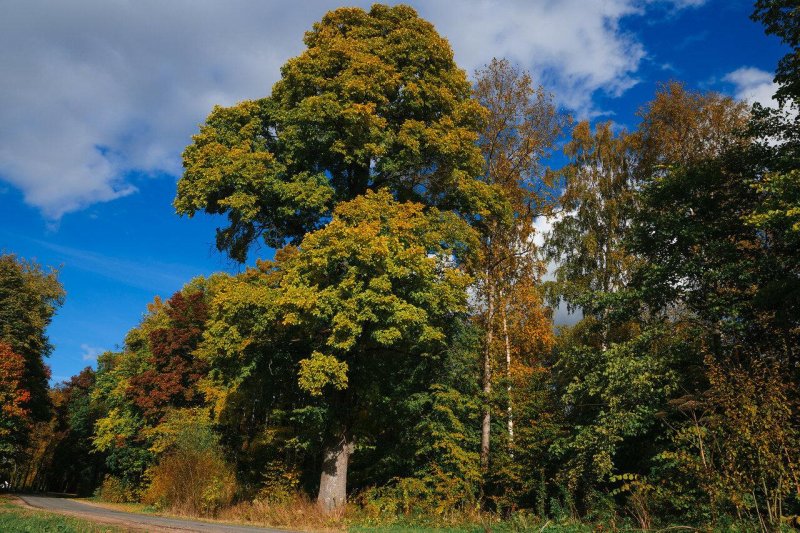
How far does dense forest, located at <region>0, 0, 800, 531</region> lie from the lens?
1231 centimetres

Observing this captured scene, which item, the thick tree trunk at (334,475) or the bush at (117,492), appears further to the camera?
the bush at (117,492)

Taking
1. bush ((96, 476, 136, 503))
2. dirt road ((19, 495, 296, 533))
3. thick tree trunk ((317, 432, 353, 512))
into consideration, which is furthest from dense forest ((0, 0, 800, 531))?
bush ((96, 476, 136, 503))

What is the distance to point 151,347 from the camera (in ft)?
108

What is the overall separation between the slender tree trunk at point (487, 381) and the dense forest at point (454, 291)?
4.5 inches

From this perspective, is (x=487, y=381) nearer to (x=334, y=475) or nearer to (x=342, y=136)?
(x=334, y=475)

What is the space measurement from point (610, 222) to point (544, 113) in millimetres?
6411

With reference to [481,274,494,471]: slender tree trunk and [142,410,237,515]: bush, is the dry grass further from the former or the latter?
[481,274,494,471]: slender tree trunk

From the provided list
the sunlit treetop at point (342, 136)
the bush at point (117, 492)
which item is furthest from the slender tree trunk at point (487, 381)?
the bush at point (117, 492)

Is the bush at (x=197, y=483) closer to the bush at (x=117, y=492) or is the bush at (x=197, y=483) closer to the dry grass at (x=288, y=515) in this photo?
the dry grass at (x=288, y=515)

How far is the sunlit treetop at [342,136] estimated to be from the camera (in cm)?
1560

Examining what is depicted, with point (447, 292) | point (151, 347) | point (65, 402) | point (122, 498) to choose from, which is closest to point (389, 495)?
point (447, 292)

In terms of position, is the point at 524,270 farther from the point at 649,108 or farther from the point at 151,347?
the point at 151,347

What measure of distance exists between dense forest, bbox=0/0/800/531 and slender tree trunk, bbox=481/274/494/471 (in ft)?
0.37

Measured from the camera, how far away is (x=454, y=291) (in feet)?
47.4
